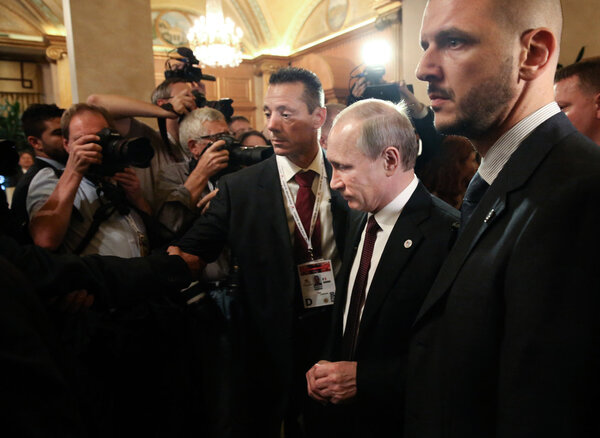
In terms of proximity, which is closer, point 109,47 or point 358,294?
point 358,294

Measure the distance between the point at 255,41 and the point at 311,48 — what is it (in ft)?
5.19

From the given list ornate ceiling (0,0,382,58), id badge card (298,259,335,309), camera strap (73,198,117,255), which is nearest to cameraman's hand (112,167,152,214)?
camera strap (73,198,117,255)

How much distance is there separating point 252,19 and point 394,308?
9.81 m

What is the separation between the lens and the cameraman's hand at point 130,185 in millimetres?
1596

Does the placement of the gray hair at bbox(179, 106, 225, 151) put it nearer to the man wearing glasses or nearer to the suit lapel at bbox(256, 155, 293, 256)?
the man wearing glasses

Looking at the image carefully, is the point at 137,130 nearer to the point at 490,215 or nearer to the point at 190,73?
the point at 190,73

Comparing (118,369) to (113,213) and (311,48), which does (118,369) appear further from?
(311,48)

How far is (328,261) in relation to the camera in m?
1.50

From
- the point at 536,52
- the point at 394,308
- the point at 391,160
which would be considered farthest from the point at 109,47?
the point at 536,52

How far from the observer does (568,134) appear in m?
0.71

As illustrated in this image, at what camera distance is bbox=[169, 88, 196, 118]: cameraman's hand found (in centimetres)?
202

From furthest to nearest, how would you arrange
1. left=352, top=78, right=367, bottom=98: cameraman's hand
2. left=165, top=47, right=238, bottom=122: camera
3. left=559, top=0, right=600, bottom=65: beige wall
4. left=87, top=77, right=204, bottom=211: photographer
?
left=559, top=0, right=600, bottom=65: beige wall
left=352, top=78, right=367, bottom=98: cameraman's hand
left=165, top=47, right=238, bottom=122: camera
left=87, top=77, right=204, bottom=211: photographer

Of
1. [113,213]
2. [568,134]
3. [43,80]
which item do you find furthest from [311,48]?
[568,134]

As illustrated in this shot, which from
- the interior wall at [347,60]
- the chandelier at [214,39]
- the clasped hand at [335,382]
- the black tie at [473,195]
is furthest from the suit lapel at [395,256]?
the chandelier at [214,39]
